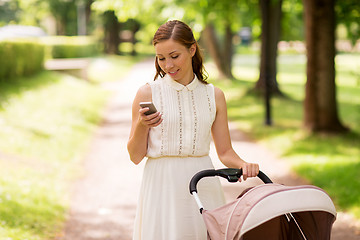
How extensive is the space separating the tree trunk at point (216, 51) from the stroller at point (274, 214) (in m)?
23.3

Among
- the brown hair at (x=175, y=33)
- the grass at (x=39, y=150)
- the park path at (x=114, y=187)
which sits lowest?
the park path at (x=114, y=187)

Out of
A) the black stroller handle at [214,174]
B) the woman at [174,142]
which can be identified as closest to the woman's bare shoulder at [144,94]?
the woman at [174,142]

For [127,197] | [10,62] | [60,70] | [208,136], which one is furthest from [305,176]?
[60,70]

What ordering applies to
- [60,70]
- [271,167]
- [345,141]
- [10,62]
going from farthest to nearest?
[60,70]
[10,62]
[345,141]
[271,167]

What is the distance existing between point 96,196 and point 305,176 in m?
3.16

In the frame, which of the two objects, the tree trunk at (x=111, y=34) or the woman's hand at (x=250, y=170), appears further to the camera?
the tree trunk at (x=111, y=34)

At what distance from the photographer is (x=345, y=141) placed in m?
11.0

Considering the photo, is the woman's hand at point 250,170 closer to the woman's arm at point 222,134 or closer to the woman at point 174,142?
the woman at point 174,142

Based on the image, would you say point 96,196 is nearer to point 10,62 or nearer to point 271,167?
point 271,167

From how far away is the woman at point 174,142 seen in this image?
10.2 ft

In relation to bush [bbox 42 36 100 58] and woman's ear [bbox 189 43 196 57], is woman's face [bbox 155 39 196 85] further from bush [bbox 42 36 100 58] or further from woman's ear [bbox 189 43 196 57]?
bush [bbox 42 36 100 58]

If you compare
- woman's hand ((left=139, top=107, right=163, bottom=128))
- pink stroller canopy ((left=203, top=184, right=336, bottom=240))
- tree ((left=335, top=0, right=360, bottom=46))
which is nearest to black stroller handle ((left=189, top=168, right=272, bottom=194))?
pink stroller canopy ((left=203, top=184, right=336, bottom=240))

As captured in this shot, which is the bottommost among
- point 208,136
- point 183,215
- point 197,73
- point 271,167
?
point 271,167

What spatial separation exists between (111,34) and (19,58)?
3847cm
